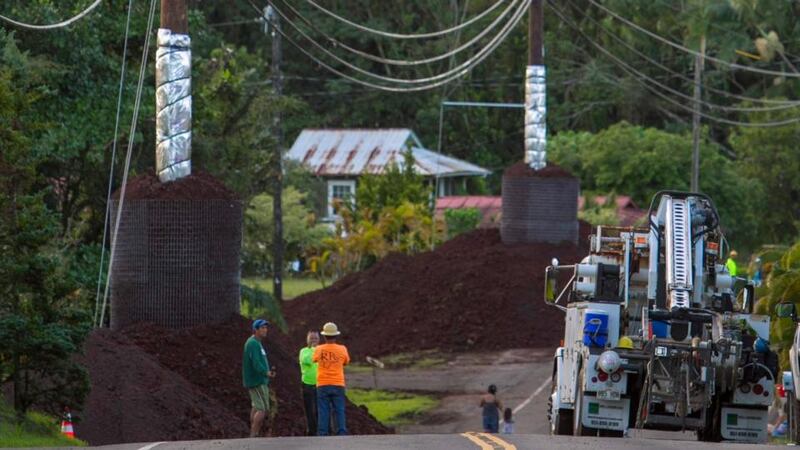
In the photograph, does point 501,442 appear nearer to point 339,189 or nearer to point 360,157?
point 360,157

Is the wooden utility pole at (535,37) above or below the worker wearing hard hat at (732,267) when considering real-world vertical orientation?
above

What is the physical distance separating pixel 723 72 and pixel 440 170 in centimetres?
1363

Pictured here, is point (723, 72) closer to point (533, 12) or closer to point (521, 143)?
point (521, 143)

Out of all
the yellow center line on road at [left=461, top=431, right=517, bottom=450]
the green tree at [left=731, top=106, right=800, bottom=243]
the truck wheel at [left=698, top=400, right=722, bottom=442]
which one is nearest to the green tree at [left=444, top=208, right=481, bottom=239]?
the green tree at [left=731, top=106, right=800, bottom=243]

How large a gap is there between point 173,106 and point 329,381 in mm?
5653

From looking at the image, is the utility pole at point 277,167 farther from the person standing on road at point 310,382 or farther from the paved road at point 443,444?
the paved road at point 443,444

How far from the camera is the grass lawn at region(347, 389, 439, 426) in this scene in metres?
32.4

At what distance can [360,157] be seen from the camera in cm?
8112

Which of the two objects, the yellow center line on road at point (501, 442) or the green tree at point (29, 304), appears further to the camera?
the green tree at point (29, 304)

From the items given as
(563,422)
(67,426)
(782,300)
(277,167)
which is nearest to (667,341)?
(563,422)

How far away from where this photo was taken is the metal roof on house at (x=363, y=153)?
263 ft

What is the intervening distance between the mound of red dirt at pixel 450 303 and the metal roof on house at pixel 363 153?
31257 millimetres

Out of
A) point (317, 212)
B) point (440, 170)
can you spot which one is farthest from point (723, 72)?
point (317, 212)

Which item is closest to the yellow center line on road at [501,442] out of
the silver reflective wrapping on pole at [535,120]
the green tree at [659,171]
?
the silver reflective wrapping on pole at [535,120]
